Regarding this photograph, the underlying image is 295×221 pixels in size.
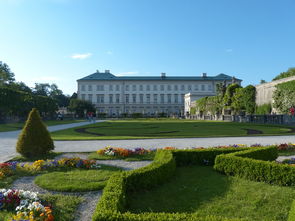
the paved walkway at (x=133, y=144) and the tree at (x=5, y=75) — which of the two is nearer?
the paved walkway at (x=133, y=144)

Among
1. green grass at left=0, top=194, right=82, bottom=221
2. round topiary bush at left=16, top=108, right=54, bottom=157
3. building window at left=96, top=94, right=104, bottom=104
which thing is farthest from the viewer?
building window at left=96, top=94, right=104, bottom=104

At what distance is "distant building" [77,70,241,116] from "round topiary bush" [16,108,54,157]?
199 feet

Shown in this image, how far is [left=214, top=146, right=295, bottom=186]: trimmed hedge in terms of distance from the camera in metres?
4.00

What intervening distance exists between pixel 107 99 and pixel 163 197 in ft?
216

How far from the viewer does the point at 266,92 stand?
89.7 ft

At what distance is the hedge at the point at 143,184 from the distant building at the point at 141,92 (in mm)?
61730

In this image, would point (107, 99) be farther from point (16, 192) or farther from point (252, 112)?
point (16, 192)

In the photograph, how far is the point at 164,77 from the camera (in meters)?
70.0

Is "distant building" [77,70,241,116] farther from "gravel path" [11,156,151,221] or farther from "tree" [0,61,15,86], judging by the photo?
"gravel path" [11,156,151,221]

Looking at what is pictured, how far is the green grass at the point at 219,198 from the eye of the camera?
3086 millimetres

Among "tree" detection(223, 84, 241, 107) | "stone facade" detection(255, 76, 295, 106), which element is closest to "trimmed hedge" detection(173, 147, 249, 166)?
"stone facade" detection(255, 76, 295, 106)

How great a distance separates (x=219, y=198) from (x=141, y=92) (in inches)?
2581

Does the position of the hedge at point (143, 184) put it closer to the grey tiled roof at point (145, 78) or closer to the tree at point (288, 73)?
the tree at point (288, 73)

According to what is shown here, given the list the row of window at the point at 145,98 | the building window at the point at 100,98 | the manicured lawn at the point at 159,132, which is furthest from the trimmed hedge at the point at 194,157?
the building window at the point at 100,98
